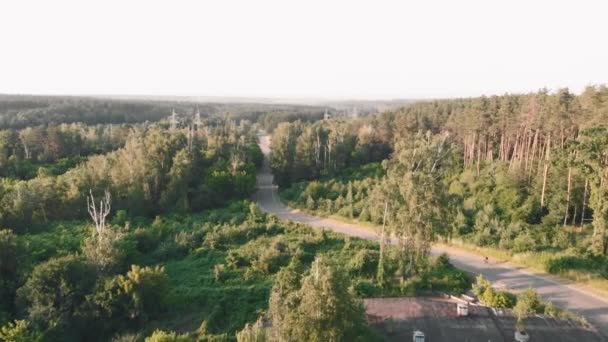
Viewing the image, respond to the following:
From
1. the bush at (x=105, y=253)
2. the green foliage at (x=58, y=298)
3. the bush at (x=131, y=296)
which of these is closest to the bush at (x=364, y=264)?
the bush at (x=131, y=296)

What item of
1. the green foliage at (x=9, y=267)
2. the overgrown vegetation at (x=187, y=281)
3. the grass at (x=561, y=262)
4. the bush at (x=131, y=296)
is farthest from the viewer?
the grass at (x=561, y=262)

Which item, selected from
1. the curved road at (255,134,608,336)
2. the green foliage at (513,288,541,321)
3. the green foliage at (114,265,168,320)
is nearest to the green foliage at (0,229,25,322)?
the green foliage at (114,265,168,320)

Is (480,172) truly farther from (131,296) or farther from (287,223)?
(131,296)

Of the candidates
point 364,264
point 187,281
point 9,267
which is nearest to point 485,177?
point 364,264

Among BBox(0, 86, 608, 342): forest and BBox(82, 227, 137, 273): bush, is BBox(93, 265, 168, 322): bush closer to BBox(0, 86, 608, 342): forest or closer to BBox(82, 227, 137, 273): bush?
BBox(0, 86, 608, 342): forest

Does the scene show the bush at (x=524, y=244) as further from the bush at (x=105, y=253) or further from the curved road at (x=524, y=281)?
the bush at (x=105, y=253)

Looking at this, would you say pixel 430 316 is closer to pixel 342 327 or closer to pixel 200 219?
pixel 342 327

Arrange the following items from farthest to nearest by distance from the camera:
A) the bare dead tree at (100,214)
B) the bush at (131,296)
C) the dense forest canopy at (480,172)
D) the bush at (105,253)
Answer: the bare dead tree at (100,214) < the dense forest canopy at (480,172) < the bush at (105,253) < the bush at (131,296)

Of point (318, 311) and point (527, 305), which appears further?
point (527, 305)
